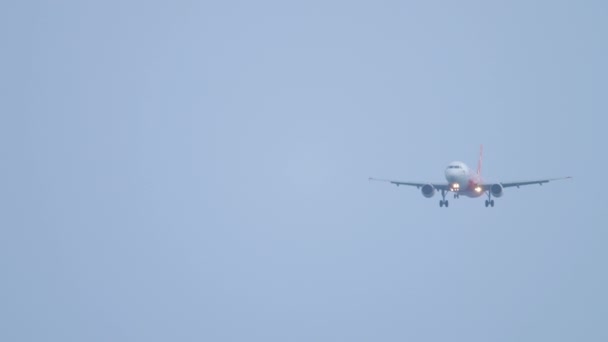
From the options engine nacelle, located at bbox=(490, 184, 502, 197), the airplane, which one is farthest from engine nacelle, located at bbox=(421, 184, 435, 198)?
engine nacelle, located at bbox=(490, 184, 502, 197)

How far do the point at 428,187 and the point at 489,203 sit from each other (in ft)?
23.2

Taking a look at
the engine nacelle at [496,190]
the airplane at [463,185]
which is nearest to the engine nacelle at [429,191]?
the airplane at [463,185]

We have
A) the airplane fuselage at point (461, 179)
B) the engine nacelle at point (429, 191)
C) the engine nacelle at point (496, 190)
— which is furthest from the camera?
the engine nacelle at point (429, 191)

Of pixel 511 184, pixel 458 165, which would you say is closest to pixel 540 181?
pixel 511 184

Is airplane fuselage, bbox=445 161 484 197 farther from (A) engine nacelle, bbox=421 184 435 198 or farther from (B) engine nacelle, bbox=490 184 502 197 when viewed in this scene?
(A) engine nacelle, bbox=421 184 435 198

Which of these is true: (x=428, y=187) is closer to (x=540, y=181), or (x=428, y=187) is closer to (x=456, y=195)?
(x=456, y=195)

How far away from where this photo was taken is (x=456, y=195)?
318 ft

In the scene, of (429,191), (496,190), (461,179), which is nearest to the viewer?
(461,179)

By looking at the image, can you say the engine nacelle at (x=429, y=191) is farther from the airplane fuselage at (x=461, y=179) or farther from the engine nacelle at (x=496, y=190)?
the engine nacelle at (x=496, y=190)

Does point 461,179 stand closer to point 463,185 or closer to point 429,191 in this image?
point 463,185

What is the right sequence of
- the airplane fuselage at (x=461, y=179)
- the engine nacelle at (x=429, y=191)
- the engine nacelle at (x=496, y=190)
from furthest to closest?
the engine nacelle at (x=429, y=191), the engine nacelle at (x=496, y=190), the airplane fuselage at (x=461, y=179)

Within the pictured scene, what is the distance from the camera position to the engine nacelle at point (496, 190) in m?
95.2

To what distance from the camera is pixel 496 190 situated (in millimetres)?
95438

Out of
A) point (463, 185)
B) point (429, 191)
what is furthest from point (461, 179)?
point (429, 191)
